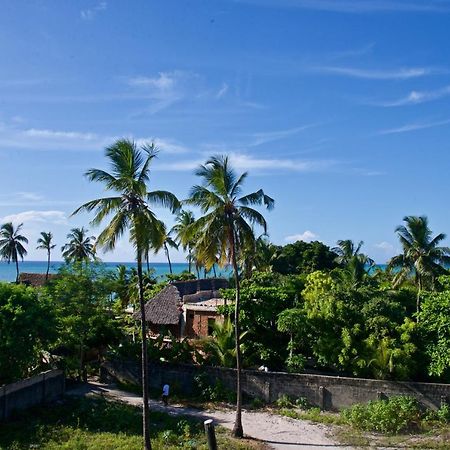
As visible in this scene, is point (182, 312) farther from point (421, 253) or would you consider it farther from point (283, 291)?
point (421, 253)

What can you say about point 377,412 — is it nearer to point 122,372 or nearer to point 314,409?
point 314,409

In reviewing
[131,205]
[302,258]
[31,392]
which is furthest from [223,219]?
[302,258]

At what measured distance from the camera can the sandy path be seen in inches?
782

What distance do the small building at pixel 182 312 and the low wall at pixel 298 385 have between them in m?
4.97

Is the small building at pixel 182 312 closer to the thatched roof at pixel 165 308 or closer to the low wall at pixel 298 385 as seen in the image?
the thatched roof at pixel 165 308

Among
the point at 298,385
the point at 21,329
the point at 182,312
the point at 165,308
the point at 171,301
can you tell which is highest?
the point at 171,301

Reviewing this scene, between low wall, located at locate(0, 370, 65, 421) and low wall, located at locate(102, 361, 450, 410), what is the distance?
3.69m

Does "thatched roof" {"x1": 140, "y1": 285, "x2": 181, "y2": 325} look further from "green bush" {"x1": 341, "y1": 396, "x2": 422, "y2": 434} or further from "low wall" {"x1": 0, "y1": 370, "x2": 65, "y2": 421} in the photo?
"green bush" {"x1": 341, "y1": 396, "x2": 422, "y2": 434}

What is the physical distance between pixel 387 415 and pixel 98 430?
11.7 m

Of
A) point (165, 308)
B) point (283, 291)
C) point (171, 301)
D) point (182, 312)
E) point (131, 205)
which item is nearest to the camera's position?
point (131, 205)

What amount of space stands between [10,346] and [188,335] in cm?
1404

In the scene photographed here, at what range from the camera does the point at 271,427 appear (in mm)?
21719

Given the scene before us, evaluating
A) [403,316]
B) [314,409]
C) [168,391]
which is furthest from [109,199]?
[403,316]

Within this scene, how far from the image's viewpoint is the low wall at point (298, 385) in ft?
74.2
